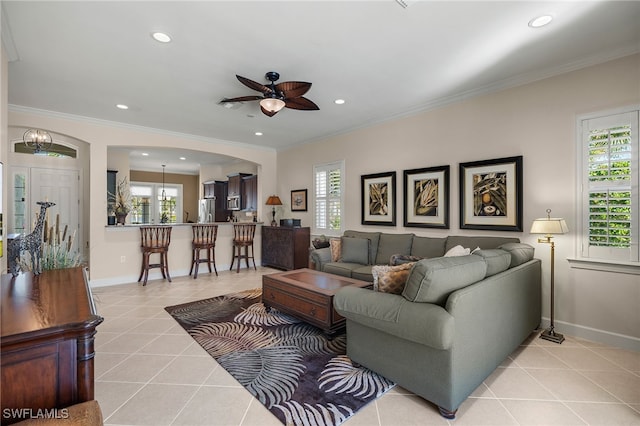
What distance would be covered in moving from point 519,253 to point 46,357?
11.3ft

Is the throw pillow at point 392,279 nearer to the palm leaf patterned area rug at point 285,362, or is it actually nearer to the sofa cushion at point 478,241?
the palm leaf patterned area rug at point 285,362

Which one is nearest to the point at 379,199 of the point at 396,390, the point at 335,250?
the point at 335,250

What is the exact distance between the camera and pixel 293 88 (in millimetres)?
3170

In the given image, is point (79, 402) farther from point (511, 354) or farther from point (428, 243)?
point (428, 243)

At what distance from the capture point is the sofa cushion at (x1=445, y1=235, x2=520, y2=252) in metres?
3.47

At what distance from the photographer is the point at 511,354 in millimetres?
2732

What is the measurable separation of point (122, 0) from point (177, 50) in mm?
664

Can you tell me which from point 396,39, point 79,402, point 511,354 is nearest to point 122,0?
point 396,39

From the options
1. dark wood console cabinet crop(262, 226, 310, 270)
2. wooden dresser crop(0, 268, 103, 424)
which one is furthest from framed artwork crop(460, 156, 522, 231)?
wooden dresser crop(0, 268, 103, 424)

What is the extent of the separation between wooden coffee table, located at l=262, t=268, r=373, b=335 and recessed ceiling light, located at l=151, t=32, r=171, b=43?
2635 mm

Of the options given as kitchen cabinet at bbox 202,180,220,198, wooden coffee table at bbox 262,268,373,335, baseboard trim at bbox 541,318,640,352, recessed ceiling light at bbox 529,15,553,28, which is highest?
recessed ceiling light at bbox 529,15,553,28

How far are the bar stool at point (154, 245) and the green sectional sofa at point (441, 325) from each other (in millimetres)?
4184

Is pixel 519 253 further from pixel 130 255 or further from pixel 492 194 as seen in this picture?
pixel 130 255

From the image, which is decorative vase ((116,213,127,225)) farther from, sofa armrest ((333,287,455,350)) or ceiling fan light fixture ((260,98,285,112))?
sofa armrest ((333,287,455,350))
